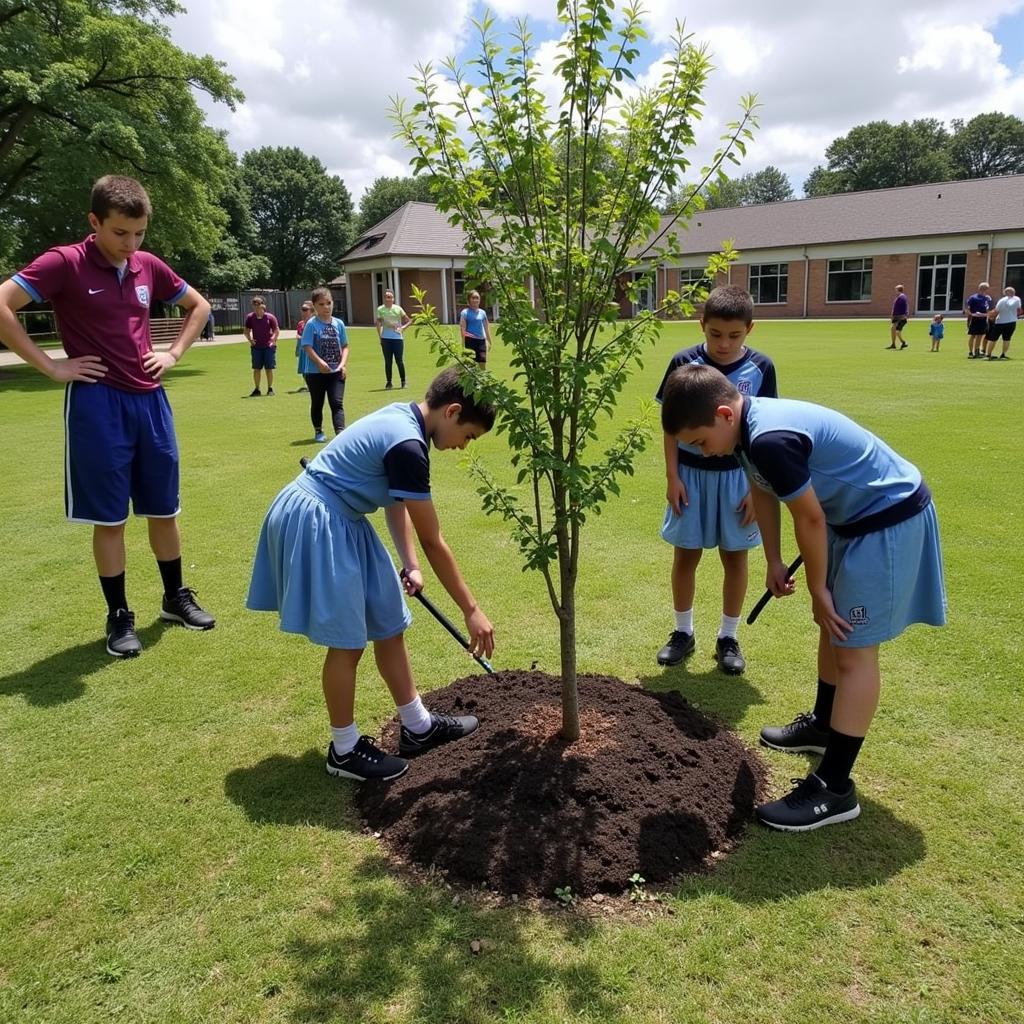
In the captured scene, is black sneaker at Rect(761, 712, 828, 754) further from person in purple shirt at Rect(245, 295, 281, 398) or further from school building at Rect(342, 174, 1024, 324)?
school building at Rect(342, 174, 1024, 324)

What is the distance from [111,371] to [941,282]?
151ft

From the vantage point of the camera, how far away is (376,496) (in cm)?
328

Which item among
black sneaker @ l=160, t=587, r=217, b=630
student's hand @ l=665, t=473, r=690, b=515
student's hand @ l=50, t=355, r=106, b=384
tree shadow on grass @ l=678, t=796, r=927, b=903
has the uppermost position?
student's hand @ l=50, t=355, r=106, b=384

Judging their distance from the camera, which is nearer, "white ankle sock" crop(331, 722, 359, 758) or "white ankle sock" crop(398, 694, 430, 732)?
"white ankle sock" crop(331, 722, 359, 758)

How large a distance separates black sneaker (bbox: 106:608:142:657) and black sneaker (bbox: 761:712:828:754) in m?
3.61

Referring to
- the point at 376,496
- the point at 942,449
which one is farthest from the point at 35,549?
the point at 942,449

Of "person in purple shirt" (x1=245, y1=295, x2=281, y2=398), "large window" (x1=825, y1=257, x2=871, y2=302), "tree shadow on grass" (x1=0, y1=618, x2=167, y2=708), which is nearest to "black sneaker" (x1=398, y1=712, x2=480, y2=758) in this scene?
"tree shadow on grass" (x1=0, y1=618, x2=167, y2=708)

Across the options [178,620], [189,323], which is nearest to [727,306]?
[189,323]

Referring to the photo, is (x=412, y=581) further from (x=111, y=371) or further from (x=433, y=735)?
(x=111, y=371)

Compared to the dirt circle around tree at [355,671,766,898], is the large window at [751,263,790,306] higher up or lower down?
higher up

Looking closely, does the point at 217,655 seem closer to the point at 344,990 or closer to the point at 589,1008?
the point at 344,990

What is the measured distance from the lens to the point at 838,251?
44219 mm

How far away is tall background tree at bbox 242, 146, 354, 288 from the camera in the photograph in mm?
66062

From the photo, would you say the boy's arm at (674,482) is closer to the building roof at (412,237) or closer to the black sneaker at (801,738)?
the black sneaker at (801,738)
